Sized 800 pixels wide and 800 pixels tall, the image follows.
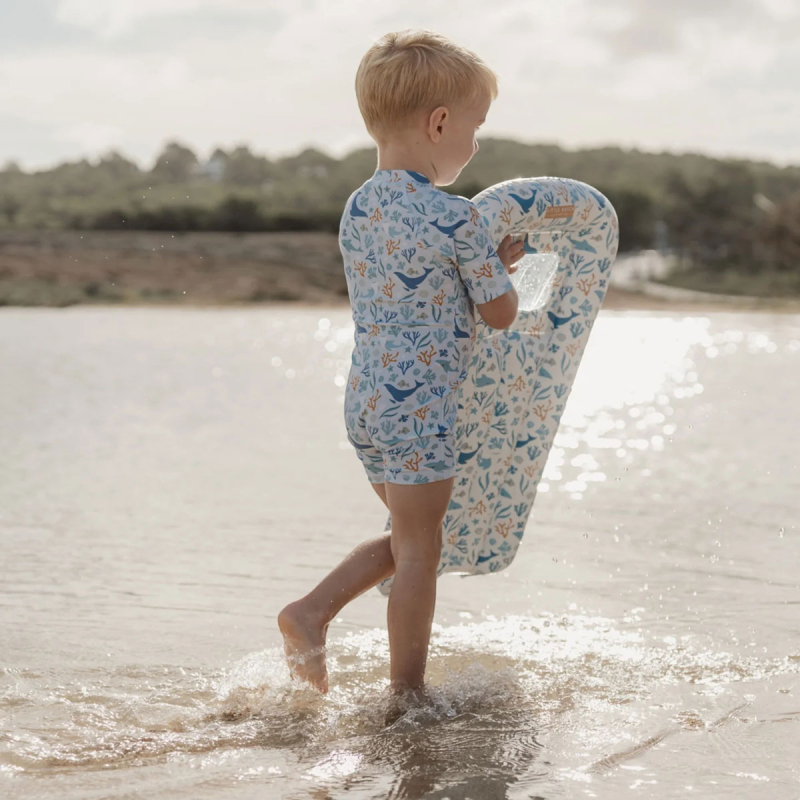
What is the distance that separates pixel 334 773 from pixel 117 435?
5251mm

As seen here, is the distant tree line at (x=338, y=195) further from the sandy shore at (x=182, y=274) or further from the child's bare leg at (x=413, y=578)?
the child's bare leg at (x=413, y=578)

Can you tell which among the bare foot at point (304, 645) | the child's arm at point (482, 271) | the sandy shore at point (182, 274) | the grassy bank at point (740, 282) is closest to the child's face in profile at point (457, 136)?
the child's arm at point (482, 271)

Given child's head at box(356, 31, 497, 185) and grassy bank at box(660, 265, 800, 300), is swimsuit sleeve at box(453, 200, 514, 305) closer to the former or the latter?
child's head at box(356, 31, 497, 185)

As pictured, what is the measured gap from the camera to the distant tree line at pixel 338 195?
4522cm

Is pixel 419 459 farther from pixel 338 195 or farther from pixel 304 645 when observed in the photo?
pixel 338 195

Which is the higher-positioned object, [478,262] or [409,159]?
[409,159]

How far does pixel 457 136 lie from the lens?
2.63 meters

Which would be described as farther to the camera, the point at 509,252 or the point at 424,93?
the point at 509,252

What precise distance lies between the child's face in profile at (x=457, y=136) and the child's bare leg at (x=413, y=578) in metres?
0.70

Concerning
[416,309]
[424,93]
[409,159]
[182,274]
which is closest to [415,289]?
[416,309]

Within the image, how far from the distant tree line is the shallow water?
3260 cm

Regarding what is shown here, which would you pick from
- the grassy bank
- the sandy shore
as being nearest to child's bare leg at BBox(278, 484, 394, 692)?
the sandy shore

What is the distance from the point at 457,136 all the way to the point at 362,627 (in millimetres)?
1465

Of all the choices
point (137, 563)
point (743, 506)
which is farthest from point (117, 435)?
point (743, 506)
